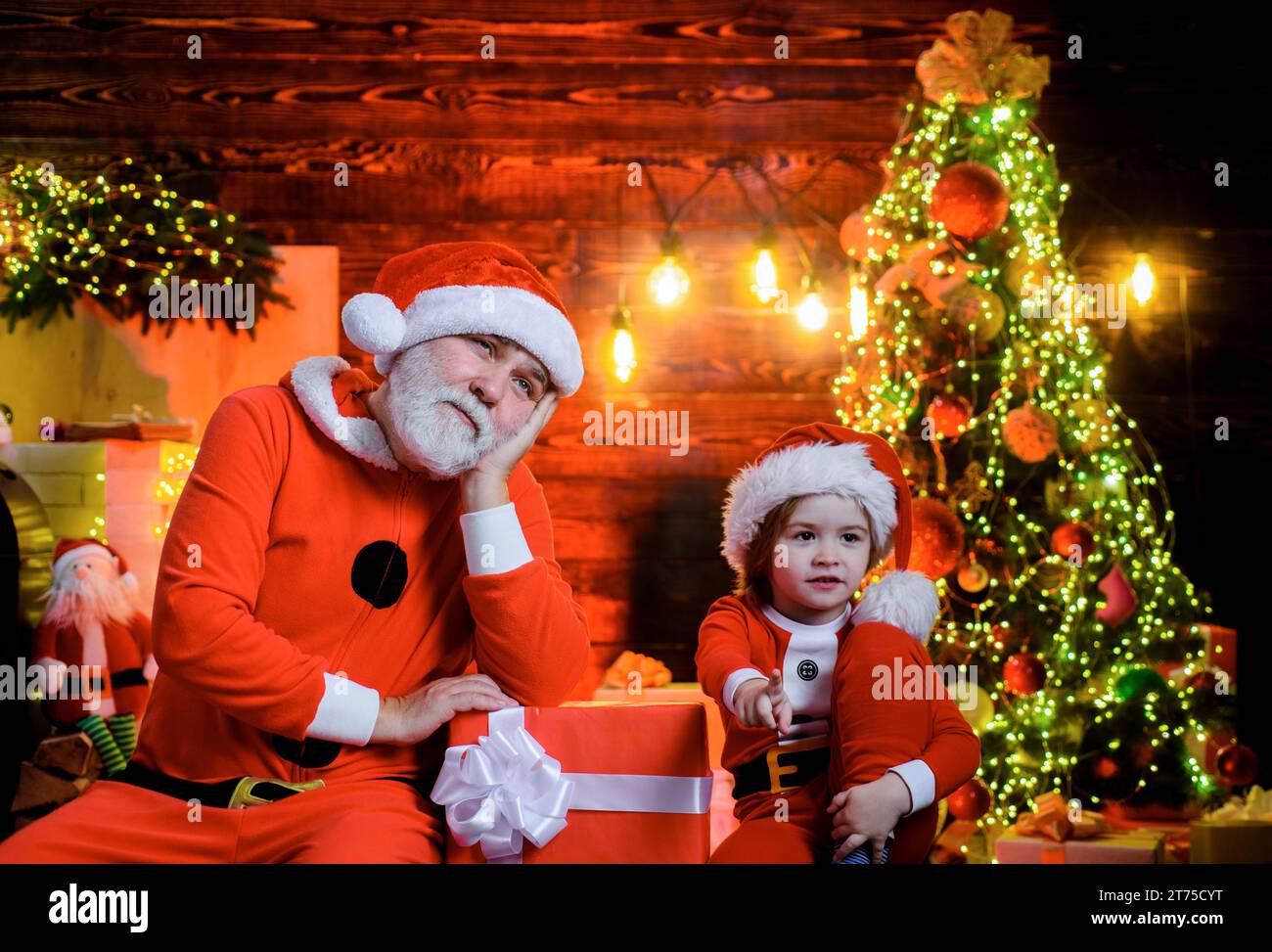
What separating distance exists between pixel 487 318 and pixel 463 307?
4cm

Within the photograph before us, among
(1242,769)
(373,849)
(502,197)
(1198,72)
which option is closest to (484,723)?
(373,849)

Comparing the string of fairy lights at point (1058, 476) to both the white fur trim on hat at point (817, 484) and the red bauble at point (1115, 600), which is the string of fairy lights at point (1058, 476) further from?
the white fur trim on hat at point (817, 484)

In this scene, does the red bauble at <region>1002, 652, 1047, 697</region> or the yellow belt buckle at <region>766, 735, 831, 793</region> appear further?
the red bauble at <region>1002, 652, 1047, 697</region>

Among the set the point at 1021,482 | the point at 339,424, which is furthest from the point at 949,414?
the point at 339,424

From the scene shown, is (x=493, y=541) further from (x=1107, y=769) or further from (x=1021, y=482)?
(x=1107, y=769)

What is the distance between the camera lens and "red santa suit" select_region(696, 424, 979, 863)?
5.23 ft

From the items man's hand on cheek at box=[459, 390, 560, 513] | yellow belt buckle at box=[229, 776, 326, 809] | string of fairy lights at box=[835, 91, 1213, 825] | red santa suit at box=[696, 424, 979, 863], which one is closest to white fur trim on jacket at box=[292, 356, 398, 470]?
man's hand on cheek at box=[459, 390, 560, 513]

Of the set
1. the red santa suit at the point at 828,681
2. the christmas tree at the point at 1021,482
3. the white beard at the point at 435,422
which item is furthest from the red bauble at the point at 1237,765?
the white beard at the point at 435,422

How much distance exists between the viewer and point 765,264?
3.94 meters

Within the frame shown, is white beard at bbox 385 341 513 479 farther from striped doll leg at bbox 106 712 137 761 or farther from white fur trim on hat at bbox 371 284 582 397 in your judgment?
striped doll leg at bbox 106 712 137 761

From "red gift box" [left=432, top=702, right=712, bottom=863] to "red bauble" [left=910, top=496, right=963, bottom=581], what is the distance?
156cm

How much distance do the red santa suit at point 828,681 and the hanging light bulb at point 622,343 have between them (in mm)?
2041

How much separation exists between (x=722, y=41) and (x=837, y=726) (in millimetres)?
3294
